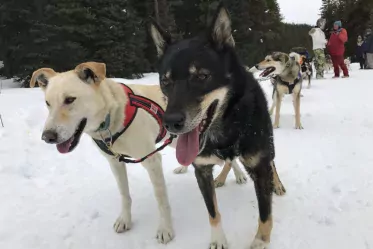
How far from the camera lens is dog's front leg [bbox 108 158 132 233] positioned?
285cm

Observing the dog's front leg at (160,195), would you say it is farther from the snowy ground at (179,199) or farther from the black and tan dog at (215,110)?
the black and tan dog at (215,110)

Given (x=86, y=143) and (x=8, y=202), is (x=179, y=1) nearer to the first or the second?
(x=86, y=143)

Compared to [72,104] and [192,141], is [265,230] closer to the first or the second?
[192,141]

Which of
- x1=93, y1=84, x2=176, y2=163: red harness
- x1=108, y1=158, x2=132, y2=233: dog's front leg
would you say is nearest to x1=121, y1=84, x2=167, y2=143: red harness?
x1=93, y1=84, x2=176, y2=163: red harness

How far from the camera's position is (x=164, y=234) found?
8.78 ft

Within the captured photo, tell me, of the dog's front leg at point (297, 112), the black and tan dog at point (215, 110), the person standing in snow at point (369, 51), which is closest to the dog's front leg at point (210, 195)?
the black and tan dog at point (215, 110)

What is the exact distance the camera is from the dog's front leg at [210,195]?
2.40 m

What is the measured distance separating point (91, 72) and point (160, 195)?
116 centimetres

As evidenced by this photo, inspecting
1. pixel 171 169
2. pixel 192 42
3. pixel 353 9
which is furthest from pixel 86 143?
pixel 353 9

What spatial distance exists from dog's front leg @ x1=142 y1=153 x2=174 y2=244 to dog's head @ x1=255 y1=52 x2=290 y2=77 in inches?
157

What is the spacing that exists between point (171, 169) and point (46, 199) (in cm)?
153

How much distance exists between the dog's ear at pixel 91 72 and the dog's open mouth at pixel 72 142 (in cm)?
33

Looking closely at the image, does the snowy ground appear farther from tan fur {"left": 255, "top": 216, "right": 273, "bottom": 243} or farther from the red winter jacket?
the red winter jacket

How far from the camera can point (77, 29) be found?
1253 centimetres
